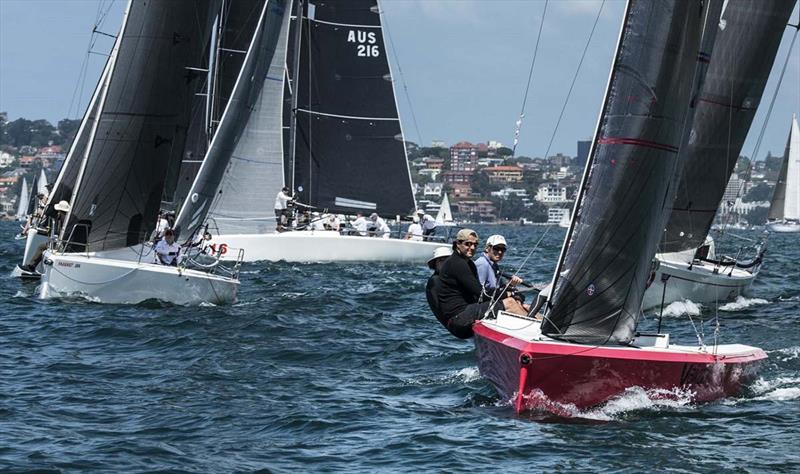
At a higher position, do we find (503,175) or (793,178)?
(793,178)

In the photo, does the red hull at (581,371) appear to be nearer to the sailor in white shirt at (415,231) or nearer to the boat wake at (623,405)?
the boat wake at (623,405)

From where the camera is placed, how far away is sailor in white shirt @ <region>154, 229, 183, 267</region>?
20406mm

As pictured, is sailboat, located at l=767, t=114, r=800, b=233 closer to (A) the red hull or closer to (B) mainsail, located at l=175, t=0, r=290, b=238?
(B) mainsail, located at l=175, t=0, r=290, b=238

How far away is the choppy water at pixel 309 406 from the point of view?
10219 mm

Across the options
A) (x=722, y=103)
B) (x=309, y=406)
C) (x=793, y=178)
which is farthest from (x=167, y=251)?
(x=793, y=178)

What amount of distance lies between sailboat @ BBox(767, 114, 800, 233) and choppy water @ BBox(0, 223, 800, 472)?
56.1m

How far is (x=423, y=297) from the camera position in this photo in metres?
24.5

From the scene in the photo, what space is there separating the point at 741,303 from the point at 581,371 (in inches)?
466

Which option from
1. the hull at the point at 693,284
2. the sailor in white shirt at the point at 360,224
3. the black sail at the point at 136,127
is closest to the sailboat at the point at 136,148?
the black sail at the point at 136,127

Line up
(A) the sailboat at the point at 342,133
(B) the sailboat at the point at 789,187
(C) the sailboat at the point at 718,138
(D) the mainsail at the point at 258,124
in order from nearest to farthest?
(C) the sailboat at the point at 718,138 < (D) the mainsail at the point at 258,124 < (A) the sailboat at the point at 342,133 < (B) the sailboat at the point at 789,187

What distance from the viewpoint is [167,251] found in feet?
67.1

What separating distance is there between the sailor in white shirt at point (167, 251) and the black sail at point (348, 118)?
43.8 ft

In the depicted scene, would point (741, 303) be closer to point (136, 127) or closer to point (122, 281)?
point (122, 281)

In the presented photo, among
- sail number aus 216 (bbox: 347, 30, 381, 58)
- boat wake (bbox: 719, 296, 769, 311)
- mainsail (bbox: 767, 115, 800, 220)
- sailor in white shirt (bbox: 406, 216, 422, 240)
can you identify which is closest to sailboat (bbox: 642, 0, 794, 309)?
boat wake (bbox: 719, 296, 769, 311)
